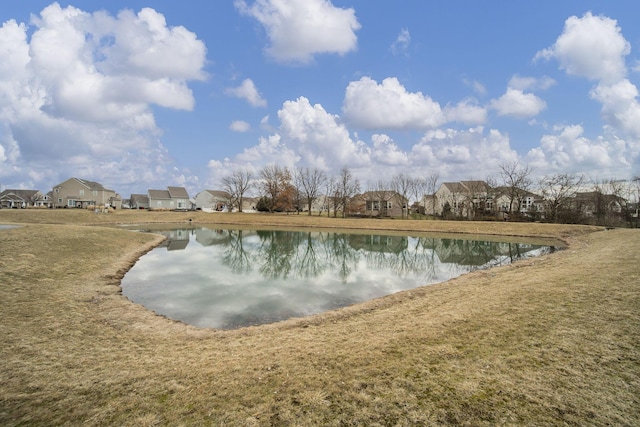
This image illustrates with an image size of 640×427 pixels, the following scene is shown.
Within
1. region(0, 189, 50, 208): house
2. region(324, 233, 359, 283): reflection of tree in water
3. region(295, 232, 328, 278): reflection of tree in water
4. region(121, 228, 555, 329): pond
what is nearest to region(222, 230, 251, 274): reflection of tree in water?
region(121, 228, 555, 329): pond

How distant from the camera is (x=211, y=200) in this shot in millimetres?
100125

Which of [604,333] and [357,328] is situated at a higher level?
[604,333]

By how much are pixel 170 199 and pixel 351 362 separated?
3719 inches

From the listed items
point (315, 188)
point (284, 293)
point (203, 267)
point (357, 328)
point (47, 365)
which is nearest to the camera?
point (47, 365)

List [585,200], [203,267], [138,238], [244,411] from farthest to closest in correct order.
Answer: [585,200] < [138,238] < [203,267] < [244,411]

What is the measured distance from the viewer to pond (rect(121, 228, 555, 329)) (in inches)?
433

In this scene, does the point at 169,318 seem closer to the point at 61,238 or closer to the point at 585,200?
the point at 61,238

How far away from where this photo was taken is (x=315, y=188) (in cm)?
7644

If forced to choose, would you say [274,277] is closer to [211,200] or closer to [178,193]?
[178,193]

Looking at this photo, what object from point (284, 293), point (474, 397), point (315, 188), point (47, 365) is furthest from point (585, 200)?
point (47, 365)

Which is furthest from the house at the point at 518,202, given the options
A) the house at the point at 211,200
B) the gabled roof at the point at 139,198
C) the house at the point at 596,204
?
the gabled roof at the point at 139,198

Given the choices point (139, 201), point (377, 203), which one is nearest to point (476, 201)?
point (377, 203)

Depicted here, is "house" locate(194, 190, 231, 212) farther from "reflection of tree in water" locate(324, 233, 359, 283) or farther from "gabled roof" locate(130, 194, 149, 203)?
"reflection of tree in water" locate(324, 233, 359, 283)

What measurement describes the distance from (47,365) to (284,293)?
809 centimetres
